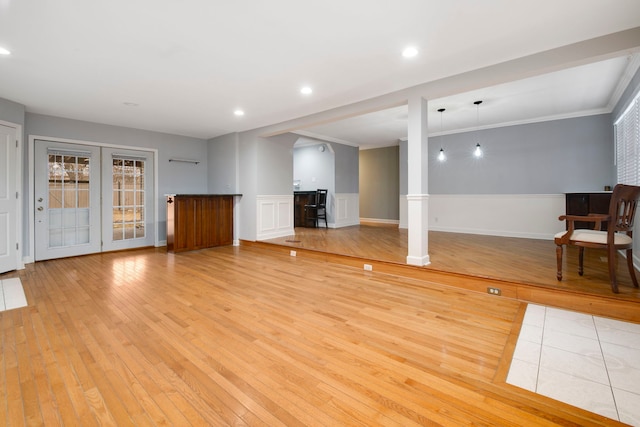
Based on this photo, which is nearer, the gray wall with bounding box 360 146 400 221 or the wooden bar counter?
the wooden bar counter

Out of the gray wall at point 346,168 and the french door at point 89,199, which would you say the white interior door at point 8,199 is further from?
the gray wall at point 346,168

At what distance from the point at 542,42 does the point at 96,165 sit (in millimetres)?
6962

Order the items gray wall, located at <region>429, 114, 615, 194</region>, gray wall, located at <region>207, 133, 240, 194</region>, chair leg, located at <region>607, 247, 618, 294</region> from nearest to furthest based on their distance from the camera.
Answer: chair leg, located at <region>607, 247, 618, 294</region>, gray wall, located at <region>429, 114, 615, 194</region>, gray wall, located at <region>207, 133, 240, 194</region>

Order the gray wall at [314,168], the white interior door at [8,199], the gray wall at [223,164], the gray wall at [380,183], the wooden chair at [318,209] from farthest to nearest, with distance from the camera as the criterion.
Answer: the gray wall at [380,183] < the gray wall at [314,168] < the wooden chair at [318,209] < the gray wall at [223,164] < the white interior door at [8,199]

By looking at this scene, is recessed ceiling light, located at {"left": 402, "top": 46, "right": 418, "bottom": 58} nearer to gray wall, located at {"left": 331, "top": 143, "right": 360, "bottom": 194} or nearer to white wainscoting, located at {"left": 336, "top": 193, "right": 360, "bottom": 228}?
gray wall, located at {"left": 331, "top": 143, "right": 360, "bottom": 194}

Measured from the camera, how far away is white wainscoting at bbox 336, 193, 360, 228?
834 centimetres

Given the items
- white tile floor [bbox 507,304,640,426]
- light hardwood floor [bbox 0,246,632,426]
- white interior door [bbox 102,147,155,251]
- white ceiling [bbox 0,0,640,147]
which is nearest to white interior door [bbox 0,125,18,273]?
white ceiling [bbox 0,0,640,147]

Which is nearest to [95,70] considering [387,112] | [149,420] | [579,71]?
[149,420]

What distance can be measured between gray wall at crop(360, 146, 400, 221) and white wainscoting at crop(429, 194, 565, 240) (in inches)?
82.7

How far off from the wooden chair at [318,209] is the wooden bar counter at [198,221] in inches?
93.8

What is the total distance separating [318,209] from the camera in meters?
8.42

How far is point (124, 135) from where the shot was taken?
592cm

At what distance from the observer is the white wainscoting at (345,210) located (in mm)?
8344

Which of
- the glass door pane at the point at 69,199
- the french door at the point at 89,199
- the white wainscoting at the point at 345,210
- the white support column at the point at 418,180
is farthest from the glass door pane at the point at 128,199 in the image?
the white support column at the point at 418,180
